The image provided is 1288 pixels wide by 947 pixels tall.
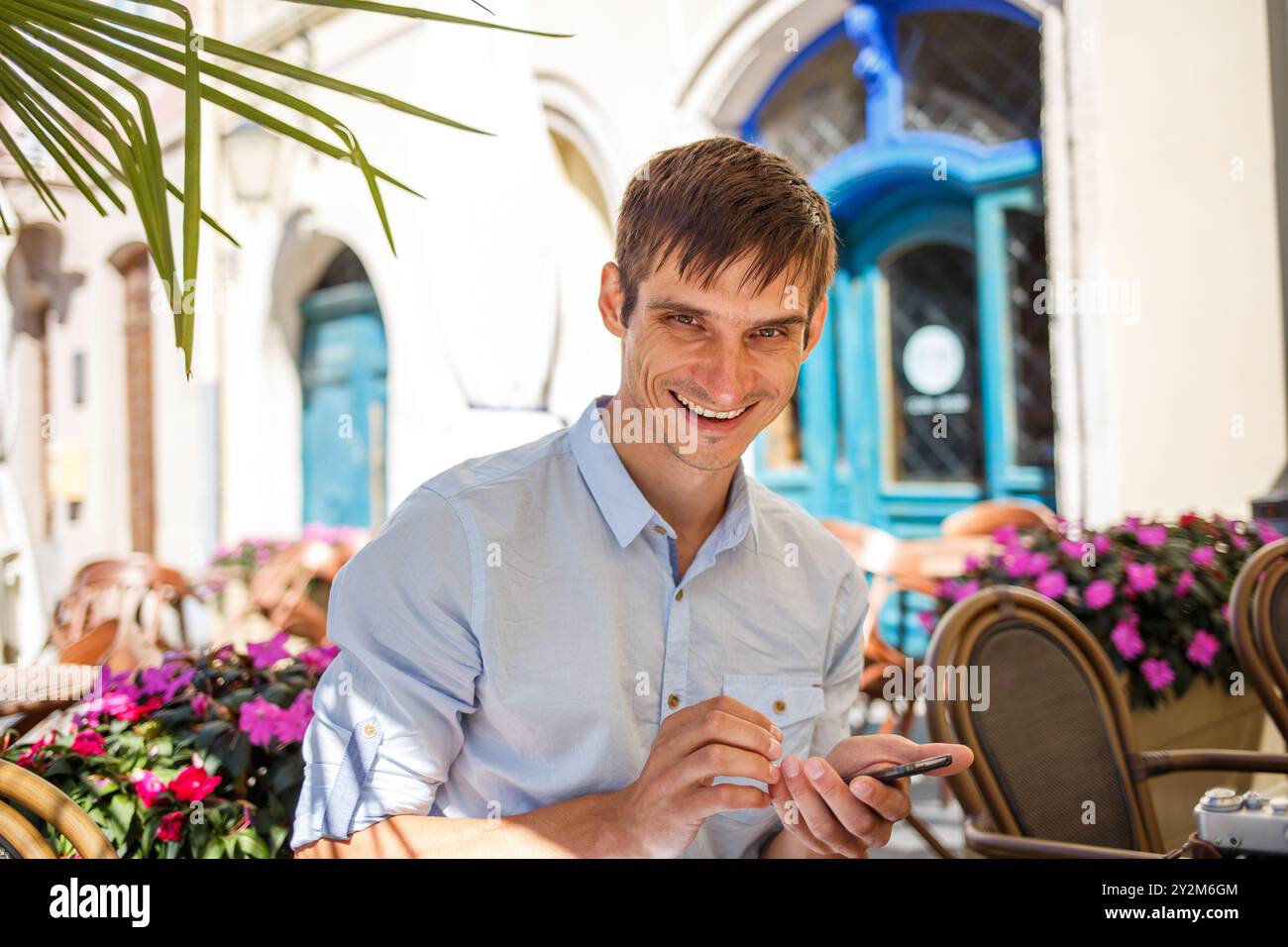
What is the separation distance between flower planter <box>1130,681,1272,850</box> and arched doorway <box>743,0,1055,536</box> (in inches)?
85.8

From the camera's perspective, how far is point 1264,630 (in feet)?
7.97

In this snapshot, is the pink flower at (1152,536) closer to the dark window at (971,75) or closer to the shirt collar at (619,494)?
the shirt collar at (619,494)

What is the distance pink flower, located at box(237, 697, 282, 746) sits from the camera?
1831 mm

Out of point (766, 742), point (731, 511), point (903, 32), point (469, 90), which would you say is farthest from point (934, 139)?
point (766, 742)

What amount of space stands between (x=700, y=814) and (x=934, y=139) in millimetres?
5039

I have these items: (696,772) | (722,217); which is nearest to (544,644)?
(696,772)

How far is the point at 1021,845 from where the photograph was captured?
178 cm

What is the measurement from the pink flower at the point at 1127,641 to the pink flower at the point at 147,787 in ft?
7.62

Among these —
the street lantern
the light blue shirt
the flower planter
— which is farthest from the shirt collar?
the street lantern

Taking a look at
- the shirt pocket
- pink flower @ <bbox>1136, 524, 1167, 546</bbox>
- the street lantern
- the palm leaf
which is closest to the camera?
the palm leaf

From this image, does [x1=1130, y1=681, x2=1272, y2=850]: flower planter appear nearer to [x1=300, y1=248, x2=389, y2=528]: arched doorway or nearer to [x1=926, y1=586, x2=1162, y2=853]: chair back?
[x1=926, y1=586, x2=1162, y2=853]: chair back

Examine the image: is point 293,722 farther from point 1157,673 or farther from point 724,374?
point 1157,673

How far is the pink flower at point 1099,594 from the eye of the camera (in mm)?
3057
